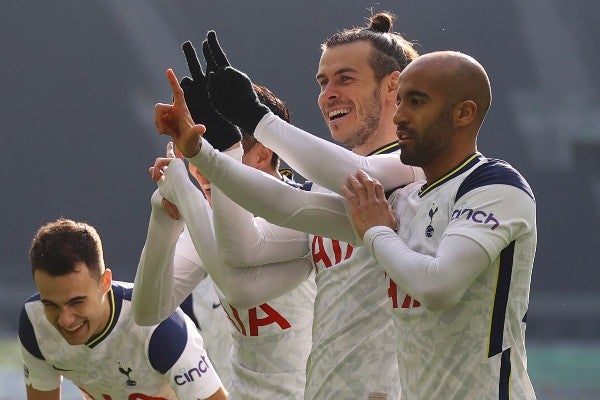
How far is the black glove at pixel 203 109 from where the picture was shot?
3299 millimetres

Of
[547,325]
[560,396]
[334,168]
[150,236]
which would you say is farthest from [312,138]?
[547,325]

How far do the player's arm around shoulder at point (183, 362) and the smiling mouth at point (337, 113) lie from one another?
51.3 inches

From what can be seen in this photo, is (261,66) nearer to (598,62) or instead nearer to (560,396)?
(598,62)

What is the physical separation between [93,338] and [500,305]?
7.71 feet

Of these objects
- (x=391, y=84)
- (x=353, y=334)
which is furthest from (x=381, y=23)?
(x=353, y=334)

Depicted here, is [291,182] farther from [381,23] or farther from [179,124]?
[179,124]

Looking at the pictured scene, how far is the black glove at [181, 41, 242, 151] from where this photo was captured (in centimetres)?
330

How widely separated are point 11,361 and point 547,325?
438 centimetres

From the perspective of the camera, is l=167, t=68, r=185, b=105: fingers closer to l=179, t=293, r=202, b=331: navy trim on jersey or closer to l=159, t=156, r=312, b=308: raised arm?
l=159, t=156, r=312, b=308: raised arm

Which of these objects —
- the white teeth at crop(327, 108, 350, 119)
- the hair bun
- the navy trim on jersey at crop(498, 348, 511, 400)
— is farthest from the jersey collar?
the navy trim on jersey at crop(498, 348, 511, 400)

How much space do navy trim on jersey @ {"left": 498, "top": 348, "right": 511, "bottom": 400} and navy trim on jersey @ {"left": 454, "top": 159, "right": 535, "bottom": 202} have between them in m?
0.37

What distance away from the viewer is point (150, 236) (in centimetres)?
386

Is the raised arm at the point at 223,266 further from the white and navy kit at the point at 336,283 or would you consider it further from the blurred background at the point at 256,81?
the blurred background at the point at 256,81

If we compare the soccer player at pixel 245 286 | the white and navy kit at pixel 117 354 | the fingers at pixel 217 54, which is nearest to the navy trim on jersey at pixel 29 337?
the white and navy kit at pixel 117 354
